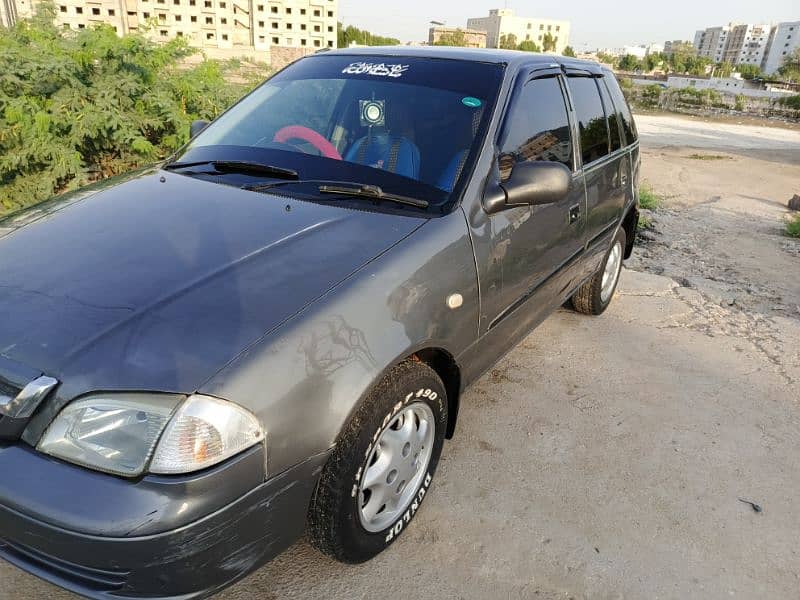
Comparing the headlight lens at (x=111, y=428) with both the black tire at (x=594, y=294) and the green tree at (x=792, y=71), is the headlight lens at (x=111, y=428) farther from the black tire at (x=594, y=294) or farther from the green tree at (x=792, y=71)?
the green tree at (x=792, y=71)

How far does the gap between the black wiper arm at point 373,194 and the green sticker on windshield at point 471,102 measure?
1.95 feet

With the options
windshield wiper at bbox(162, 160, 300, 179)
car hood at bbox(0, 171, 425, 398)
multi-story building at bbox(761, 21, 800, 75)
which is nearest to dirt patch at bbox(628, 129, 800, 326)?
windshield wiper at bbox(162, 160, 300, 179)

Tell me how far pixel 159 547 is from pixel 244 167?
166 cm

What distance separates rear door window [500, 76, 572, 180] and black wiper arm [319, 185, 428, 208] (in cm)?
45

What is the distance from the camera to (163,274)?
1.81 metres

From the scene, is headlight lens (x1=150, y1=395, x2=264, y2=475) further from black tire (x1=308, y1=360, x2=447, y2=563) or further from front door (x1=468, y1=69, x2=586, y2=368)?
front door (x1=468, y1=69, x2=586, y2=368)

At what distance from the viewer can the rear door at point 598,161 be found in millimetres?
3373

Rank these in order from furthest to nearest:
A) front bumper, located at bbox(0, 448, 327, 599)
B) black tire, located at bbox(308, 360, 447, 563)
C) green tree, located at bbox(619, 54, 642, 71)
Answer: green tree, located at bbox(619, 54, 642, 71), black tire, located at bbox(308, 360, 447, 563), front bumper, located at bbox(0, 448, 327, 599)

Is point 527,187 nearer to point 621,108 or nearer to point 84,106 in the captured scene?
point 621,108

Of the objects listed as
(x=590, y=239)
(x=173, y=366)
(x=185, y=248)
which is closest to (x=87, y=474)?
(x=173, y=366)

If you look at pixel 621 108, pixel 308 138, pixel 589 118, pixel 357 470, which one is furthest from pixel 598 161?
pixel 357 470

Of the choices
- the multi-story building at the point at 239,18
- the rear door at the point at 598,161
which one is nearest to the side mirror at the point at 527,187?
the rear door at the point at 598,161

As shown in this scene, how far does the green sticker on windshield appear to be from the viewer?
8.46 ft

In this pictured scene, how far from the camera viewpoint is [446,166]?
2.41 meters
